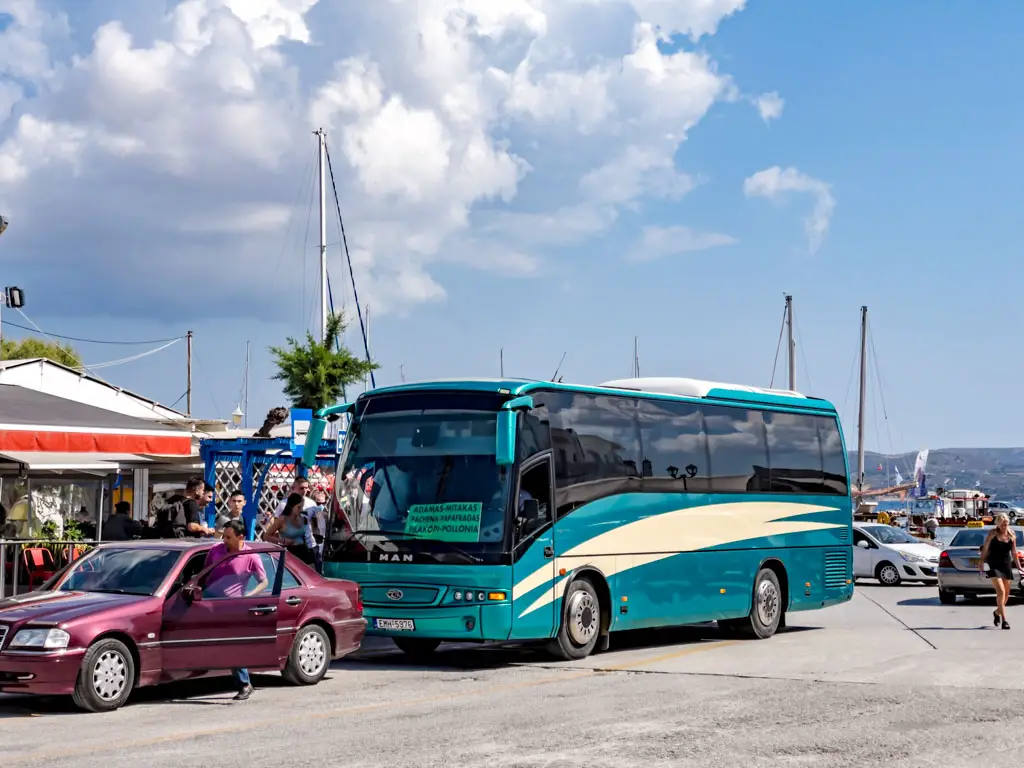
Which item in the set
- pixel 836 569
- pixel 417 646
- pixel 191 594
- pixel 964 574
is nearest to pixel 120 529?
pixel 417 646

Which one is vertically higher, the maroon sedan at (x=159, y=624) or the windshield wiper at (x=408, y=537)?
the windshield wiper at (x=408, y=537)

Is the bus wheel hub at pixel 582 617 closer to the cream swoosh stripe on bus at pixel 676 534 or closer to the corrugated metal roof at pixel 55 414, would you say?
the cream swoosh stripe on bus at pixel 676 534

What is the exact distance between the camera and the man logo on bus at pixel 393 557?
1593 cm

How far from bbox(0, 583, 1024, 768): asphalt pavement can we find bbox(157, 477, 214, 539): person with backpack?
2.86 metres

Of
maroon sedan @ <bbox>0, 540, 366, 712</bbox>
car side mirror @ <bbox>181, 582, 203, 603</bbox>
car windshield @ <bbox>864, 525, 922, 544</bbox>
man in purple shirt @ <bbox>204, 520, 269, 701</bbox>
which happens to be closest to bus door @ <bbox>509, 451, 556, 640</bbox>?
maroon sedan @ <bbox>0, 540, 366, 712</bbox>

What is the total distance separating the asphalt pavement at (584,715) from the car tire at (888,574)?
644 inches

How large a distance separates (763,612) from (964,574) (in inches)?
321

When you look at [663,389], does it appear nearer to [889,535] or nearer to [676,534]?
[676,534]

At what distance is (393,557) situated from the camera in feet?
52.6

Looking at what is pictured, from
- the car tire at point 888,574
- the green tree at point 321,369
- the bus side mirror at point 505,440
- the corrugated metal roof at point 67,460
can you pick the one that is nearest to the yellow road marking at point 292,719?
the bus side mirror at point 505,440

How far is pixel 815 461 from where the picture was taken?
863 inches

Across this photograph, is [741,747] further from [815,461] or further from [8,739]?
[815,461]

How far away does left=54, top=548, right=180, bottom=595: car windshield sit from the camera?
1283 centimetres

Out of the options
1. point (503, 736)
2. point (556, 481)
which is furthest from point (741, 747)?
point (556, 481)
